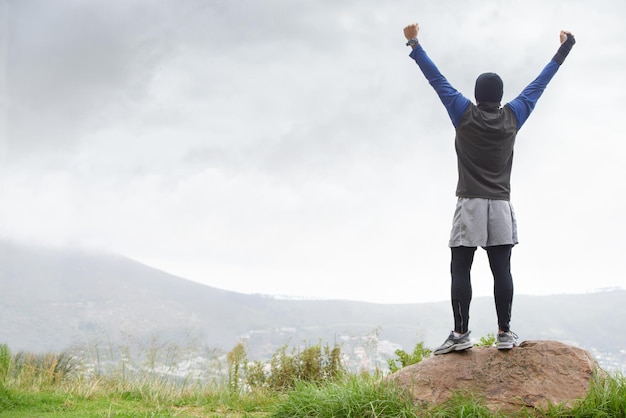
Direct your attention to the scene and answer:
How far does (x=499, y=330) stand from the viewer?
5172mm

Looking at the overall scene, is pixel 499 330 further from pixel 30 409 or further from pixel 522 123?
pixel 30 409

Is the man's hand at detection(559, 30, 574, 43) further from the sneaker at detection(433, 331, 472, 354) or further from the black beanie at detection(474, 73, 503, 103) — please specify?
the sneaker at detection(433, 331, 472, 354)

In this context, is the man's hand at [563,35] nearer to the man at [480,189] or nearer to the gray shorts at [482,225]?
the man at [480,189]

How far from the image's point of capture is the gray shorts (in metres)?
4.86

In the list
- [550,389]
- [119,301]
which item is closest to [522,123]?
[550,389]

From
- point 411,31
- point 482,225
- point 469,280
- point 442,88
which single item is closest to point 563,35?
point 442,88

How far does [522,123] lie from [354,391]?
284 centimetres

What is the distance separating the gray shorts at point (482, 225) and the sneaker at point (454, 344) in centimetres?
82

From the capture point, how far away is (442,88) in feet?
16.8

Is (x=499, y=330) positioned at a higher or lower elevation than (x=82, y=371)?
higher

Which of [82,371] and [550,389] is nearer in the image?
[550,389]

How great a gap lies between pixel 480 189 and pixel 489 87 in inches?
35.9

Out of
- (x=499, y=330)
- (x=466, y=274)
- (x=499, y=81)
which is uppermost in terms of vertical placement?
(x=499, y=81)

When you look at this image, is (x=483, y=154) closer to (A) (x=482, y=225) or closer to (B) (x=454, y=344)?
(A) (x=482, y=225)
